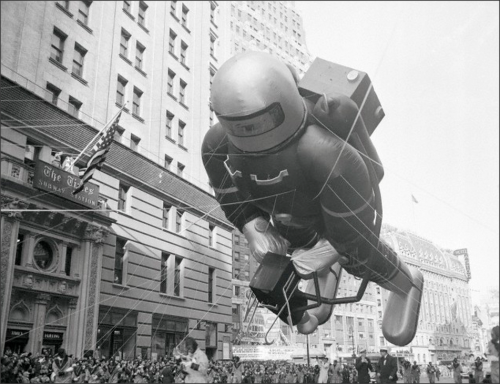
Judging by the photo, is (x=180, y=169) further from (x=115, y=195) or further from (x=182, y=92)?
(x=182, y=92)

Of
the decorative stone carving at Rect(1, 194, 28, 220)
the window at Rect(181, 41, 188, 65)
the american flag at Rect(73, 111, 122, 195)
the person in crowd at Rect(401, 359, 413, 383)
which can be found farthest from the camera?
the window at Rect(181, 41, 188, 65)

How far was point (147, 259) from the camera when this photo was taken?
27.6 ft

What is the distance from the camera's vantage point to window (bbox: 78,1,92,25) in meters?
6.59

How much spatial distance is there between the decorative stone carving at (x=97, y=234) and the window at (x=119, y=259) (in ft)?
1.30

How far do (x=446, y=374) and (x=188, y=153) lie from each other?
5529mm

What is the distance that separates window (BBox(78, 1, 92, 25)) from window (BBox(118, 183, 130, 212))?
2733 mm

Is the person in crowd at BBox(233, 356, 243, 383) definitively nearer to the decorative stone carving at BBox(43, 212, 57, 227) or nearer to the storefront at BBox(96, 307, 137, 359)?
the storefront at BBox(96, 307, 137, 359)

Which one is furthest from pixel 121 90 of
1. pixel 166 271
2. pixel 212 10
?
pixel 166 271

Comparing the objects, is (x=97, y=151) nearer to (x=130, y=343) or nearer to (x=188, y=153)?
(x=188, y=153)

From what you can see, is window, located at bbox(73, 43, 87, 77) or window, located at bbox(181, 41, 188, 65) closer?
window, located at bbox(73, 43, 87, 77)

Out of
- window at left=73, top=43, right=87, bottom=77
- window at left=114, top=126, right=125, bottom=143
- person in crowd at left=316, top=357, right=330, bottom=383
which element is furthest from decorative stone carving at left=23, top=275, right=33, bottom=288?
person in crowd at left=316, top=357, right=330, bottom=383

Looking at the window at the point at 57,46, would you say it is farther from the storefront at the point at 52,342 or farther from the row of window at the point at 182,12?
the storefront at the point at 52,342

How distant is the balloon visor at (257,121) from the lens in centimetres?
482

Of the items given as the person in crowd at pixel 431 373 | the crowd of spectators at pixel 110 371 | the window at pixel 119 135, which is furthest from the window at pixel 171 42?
the person in crowd at pixel 431 373
